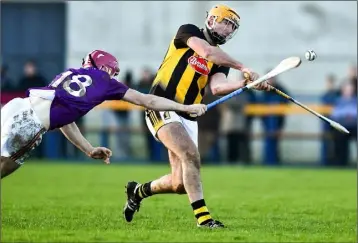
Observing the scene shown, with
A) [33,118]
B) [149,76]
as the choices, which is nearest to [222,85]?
[33,118]

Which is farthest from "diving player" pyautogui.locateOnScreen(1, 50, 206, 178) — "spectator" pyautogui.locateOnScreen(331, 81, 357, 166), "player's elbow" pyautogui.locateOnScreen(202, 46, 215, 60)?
"spectator" pyautogui.locateOnScreen(331, 81, 357, 166)

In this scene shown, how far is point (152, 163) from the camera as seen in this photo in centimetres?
2631

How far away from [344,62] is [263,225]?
15514 mm

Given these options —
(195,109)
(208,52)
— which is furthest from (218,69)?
(195,109)

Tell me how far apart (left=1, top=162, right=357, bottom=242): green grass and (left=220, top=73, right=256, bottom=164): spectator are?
1.23 m

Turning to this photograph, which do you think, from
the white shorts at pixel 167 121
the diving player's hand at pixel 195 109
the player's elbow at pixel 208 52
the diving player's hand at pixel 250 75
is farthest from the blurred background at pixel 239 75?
the diving player's hand at pixel 195 109

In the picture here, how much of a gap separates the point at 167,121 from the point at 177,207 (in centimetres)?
315

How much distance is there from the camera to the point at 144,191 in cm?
1198

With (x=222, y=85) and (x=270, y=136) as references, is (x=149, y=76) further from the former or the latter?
(x=222, y=85)

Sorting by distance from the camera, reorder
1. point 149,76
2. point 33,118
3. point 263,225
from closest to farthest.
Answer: point 33,118
point 263,225
point 149,76

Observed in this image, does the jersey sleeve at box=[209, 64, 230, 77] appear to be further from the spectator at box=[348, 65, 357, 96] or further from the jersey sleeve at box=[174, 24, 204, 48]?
the spectator at box=[348, 65, 357, 96]

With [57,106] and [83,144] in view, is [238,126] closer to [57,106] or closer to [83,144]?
[83,144]

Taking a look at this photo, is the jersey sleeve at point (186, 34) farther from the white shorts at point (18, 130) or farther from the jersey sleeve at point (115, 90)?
the white shorts at point (18, 130)

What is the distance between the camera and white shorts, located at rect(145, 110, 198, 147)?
1123 centimetres
